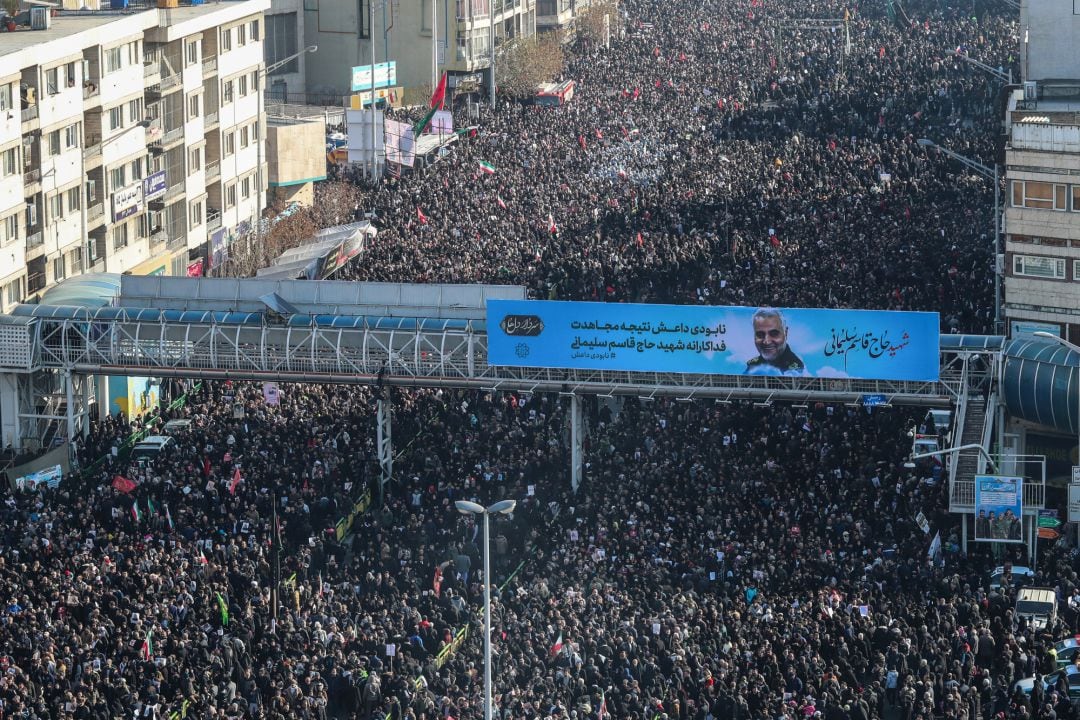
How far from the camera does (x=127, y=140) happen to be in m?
72.1

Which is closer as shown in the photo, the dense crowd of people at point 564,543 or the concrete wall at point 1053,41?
the dense crowd of people at point 564,543

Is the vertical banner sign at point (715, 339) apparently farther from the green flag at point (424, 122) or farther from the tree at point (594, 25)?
the tree at point (594, 25)

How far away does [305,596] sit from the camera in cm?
4566

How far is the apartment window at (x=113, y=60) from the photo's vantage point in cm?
7075

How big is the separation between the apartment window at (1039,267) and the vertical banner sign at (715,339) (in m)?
6.75

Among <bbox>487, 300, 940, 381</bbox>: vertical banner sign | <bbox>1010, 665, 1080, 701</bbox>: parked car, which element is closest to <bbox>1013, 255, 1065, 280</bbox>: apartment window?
<bbox>487, 300, 940, 381</bbox>: vertical banner sign

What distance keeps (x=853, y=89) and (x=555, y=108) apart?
13431 millimetres

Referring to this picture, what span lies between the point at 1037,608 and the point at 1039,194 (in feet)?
55.5

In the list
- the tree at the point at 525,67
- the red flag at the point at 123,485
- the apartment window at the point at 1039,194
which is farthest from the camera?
the tree at the point at 525,67

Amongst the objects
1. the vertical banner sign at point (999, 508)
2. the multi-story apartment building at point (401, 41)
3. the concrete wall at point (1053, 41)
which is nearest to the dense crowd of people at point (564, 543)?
the vertical banner sign at point (999, 508)

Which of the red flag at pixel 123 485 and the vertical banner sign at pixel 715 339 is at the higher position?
the vertical banner sign at pixel 715 339

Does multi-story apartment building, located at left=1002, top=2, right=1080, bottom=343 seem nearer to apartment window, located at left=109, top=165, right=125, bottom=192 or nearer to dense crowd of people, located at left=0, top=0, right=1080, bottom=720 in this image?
dense crowd of people, located at left=0, top=0, right=1080, bottom=720

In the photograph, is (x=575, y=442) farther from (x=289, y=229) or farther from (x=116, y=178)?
(x=289, y=229)

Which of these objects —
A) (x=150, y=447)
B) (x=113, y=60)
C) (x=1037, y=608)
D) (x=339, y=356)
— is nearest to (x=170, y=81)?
(x=113, y=60)
